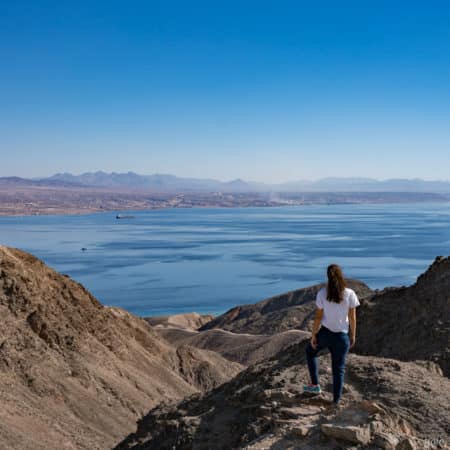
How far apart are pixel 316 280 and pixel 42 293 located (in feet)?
162

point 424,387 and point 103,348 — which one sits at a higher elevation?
point 424,387

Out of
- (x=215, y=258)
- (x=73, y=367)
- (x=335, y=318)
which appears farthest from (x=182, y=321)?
(x=215, y=258)

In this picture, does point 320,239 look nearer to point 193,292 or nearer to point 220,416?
point 193,292

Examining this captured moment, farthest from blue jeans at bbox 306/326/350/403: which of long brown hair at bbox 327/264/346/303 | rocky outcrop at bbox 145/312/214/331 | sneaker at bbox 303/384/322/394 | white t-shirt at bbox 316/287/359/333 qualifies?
rocky outcrop at bbox 145/312/214/331

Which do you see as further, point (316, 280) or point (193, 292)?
point (316, 280)

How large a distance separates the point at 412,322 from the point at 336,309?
8.19 meters

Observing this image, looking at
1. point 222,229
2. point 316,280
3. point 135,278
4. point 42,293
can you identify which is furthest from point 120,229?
point 42,293

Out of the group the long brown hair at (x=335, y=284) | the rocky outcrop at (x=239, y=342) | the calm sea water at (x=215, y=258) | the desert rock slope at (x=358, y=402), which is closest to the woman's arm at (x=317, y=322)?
the long brown hair at (x=335, y=284)

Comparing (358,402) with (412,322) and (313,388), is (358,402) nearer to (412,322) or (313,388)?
(313,388)

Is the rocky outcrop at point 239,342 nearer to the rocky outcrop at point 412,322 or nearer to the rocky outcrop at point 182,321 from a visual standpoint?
the rocky outcrop at point 182,321

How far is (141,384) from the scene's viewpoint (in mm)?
23766

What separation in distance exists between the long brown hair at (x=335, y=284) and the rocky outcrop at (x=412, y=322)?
5.60m

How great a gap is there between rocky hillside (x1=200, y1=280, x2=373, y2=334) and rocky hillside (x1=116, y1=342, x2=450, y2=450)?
98.8 ft

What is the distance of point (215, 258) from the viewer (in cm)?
8906
